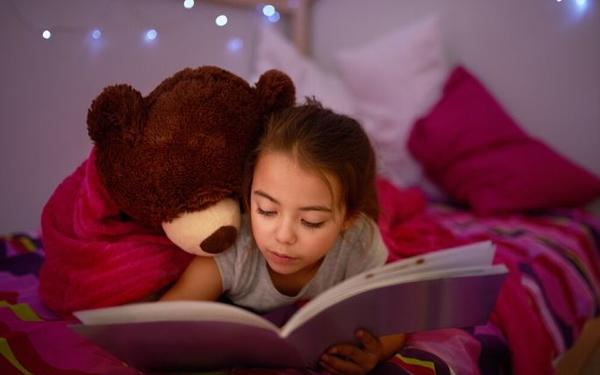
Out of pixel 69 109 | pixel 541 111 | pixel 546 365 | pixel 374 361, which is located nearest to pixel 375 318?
pixel 374 361

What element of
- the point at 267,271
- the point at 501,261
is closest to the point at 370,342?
the point at 267,271

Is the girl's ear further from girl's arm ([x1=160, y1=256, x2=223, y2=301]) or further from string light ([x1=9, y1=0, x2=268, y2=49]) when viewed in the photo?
string light ([x1=9, y1=0, x2=268, y2=49])

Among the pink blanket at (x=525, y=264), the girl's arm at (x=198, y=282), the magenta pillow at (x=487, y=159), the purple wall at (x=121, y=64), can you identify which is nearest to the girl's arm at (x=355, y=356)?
the pink blanket at (x=525, y=264)

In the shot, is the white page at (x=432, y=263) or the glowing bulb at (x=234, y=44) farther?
the glowing bulb at (x=234, y=44)

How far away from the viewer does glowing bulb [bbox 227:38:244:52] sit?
110cm

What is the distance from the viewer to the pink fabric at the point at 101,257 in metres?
0.71

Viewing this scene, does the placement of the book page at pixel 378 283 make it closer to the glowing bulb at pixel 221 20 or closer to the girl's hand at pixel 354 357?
the girl's hand at pixel 354 357

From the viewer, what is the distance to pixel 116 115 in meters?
0.62

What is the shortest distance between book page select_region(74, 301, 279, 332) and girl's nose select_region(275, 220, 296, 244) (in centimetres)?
17

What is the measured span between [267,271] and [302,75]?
104 cm

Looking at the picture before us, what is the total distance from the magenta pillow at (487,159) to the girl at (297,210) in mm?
736

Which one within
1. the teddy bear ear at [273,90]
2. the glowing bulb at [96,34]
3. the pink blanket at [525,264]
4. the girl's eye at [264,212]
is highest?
the glowing bulb at [96,34]

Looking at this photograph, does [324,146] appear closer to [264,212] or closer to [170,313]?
[264,212]

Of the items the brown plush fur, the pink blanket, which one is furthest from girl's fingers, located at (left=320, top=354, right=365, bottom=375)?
the brown plush fur
